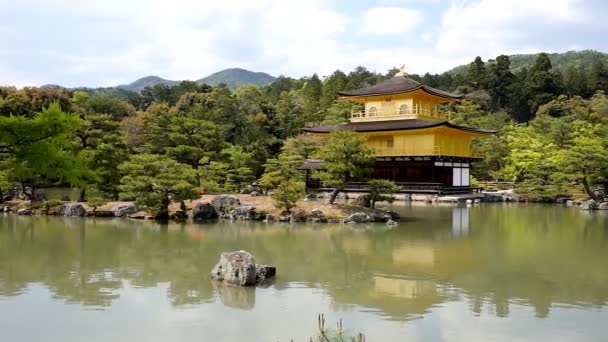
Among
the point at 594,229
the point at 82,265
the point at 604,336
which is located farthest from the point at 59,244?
the point at 594,229

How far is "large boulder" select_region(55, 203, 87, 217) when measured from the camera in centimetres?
1975

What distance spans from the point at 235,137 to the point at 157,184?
19306 mm

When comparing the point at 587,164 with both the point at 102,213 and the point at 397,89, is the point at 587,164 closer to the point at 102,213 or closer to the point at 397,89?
the point at 397,89

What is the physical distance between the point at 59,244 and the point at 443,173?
2063 centimetres

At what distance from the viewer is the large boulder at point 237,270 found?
8859 millimetres

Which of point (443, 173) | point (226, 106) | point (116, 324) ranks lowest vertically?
point (116, 324)

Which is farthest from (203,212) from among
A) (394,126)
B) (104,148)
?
(394,126)

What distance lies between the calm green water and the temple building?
41.4 ft

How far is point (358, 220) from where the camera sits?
18016 mm

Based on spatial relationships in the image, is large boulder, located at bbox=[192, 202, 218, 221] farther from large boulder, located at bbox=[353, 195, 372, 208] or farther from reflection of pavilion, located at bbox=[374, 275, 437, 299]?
A: reflection of pavilion, located at bbox=[374, 275, 437, 299]

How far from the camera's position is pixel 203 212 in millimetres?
18734

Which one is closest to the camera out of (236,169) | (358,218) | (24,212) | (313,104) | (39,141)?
(39,141)

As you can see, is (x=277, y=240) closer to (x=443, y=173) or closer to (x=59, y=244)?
(x=59, y=244)

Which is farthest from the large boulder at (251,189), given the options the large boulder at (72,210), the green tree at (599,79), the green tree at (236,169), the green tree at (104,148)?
the green tree at (599,79)
